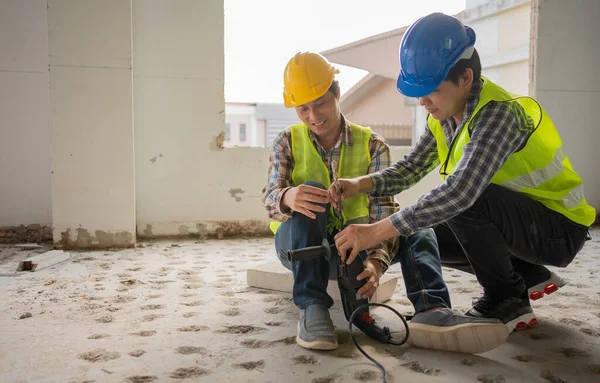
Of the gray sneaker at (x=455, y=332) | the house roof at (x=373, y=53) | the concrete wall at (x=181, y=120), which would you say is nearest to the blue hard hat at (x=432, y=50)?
the gray sneaker at (x=455, y=332)

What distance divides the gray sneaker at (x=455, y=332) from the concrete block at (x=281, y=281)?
52cm

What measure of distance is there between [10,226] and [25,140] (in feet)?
2.16

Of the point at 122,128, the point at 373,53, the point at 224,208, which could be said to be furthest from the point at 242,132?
the point at 122,128

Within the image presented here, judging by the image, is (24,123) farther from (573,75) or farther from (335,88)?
(573,75)

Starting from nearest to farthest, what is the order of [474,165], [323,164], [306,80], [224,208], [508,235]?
1. [474,165]
2. [508,235]
3. [306,80]
4. [323,164]
5. [224,208]

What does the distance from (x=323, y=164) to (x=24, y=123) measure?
287 centimetres

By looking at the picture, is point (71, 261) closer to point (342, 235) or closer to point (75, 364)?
point (75, 364)

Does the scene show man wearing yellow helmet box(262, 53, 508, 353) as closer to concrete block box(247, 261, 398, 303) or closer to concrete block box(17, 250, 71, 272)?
concrete block box(247, 261, 398, 303)

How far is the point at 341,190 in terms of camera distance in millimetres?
1813

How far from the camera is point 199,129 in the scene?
13.2ft

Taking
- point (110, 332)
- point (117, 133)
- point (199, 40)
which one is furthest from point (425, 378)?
point (199, 40)

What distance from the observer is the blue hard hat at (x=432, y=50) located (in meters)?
1.64

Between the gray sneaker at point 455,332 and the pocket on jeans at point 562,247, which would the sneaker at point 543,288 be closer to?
the pocket on jeans at point 562,247

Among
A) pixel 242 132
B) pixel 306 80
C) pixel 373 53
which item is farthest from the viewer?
pixel 242 132
